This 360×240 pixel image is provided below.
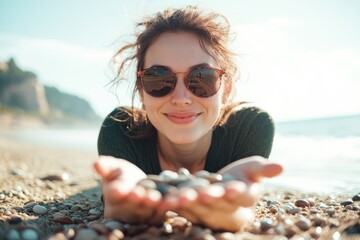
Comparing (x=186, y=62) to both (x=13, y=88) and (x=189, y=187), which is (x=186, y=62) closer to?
(x=189, y=187)

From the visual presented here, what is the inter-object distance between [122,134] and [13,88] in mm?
75836

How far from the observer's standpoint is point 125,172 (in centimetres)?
201

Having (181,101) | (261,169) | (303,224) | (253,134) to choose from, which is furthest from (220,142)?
(261,169)

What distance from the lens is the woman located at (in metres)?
1.80

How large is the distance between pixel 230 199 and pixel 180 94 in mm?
1469

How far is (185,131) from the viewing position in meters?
3.18

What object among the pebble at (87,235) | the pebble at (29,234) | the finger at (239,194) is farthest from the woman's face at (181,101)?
the pebble at (29,234)

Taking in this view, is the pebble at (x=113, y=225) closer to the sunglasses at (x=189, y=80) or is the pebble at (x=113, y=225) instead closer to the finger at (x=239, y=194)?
the finger at (x=239, y=194)

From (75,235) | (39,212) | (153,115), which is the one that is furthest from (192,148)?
(75,235)

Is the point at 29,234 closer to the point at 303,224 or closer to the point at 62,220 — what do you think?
the point at 62,220

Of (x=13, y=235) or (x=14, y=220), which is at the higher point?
(x=13, y=235)

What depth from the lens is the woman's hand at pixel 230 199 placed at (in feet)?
5.59

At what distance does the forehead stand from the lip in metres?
0.41

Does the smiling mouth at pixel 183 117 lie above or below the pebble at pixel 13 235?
above
